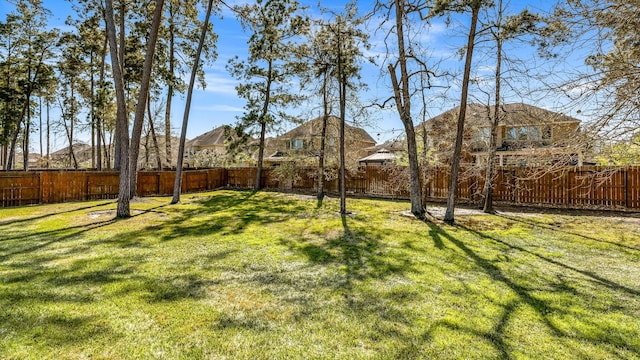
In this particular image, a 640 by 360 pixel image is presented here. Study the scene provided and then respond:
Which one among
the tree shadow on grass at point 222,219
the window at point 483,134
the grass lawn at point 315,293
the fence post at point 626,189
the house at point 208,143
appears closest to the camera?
the grass lawn at point 315,293

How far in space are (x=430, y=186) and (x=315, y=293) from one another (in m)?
11.0

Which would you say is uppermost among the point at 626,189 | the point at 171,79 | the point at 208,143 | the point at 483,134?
the point at 171,79

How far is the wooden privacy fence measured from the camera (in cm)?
989

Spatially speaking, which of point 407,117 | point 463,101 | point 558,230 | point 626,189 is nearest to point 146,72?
point 407,117

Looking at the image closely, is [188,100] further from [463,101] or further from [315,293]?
[315,293]

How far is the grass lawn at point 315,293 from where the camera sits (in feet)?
8.27

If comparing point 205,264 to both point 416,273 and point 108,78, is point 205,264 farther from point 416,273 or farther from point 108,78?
point 108,78

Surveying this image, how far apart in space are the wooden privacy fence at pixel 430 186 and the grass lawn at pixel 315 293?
3.05 m

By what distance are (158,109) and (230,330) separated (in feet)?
69.1

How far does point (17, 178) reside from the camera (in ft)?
33.6

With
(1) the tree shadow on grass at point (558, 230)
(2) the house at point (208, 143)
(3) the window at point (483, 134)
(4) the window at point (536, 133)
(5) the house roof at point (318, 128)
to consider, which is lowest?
(1) the tree shadow on grass at point (558, 230)

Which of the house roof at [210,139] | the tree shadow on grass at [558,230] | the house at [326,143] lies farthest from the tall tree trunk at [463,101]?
the house roof at [210,139]

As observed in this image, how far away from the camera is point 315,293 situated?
360 centimetres

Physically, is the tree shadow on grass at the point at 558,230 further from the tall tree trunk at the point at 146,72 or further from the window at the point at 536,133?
the tall tree trunk at the point at 146,72
